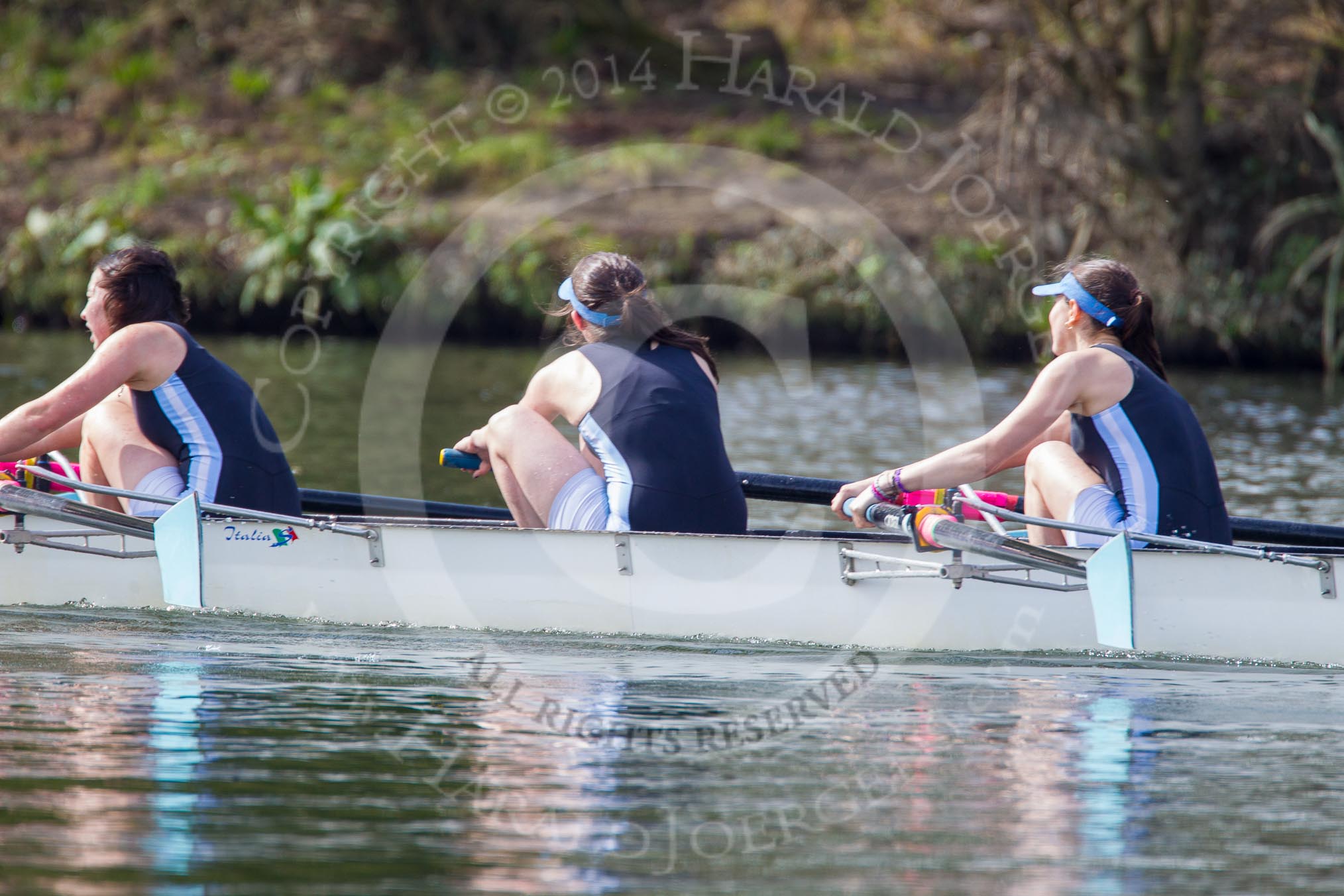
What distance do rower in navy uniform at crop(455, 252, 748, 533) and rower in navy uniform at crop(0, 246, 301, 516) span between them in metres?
1.07

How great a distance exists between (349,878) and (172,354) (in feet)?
10.8

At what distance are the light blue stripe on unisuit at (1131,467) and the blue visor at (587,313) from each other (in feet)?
5.72

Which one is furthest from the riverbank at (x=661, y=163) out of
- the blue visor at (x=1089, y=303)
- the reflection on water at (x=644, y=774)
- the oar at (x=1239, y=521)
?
the reflection on water at (x=644, y=774)

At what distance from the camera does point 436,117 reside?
2561 cm

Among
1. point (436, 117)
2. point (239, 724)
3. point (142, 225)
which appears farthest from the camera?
point (436, 117)

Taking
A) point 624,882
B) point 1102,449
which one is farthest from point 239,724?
point 1102,449

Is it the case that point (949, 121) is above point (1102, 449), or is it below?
above

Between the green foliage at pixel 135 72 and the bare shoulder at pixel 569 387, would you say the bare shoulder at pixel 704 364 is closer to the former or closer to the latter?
the bare shoulder at pixel 569 387

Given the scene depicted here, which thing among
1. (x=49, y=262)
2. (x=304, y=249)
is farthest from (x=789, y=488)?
(x=49, y=262)

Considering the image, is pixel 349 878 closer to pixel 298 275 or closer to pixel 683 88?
pixel 298 275

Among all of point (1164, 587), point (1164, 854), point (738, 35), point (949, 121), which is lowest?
point (1164, 854)

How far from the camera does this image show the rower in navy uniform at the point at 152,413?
21.4 feet

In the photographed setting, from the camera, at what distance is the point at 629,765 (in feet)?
15.4

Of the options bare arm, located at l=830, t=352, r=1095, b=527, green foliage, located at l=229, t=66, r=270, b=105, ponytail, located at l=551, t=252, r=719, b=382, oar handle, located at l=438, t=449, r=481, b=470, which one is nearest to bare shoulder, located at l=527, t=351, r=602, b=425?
ponytail, located at l=551, t=252, r=719, b=382
